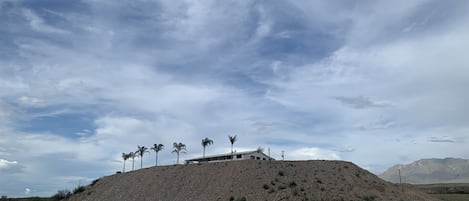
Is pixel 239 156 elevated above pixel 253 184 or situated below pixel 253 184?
above

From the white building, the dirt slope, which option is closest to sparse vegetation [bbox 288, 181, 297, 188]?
the dirt slope

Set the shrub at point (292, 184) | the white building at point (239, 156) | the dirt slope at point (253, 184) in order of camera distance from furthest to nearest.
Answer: the white building at point (239, 156), the shrub at point (292, 184), the dirt slope at point (253, 184)

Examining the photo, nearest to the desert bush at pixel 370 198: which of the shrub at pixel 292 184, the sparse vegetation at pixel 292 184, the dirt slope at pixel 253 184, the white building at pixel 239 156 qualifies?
the dirt slope at pixel 253 184

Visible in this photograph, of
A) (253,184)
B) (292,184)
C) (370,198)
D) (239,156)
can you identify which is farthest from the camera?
(239,156)

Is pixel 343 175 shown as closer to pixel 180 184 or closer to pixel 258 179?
pixel 258 179

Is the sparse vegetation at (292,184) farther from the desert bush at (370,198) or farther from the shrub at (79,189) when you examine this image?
the shrub at (79,189)

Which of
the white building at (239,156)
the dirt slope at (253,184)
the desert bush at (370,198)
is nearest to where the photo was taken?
the desert bush at (370,198)

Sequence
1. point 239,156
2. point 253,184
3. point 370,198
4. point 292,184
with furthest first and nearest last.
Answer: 1. point 239,156
2. point 253,184
3. point 292,184
4. point 370,198

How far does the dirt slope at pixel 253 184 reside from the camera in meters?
57.0

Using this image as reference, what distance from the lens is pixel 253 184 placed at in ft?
203

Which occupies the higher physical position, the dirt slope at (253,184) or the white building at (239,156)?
the white building at (239,156)

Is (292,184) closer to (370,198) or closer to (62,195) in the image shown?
(370,198)

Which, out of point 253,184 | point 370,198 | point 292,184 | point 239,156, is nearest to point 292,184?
point 292,184

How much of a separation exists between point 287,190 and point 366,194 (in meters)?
11.2
